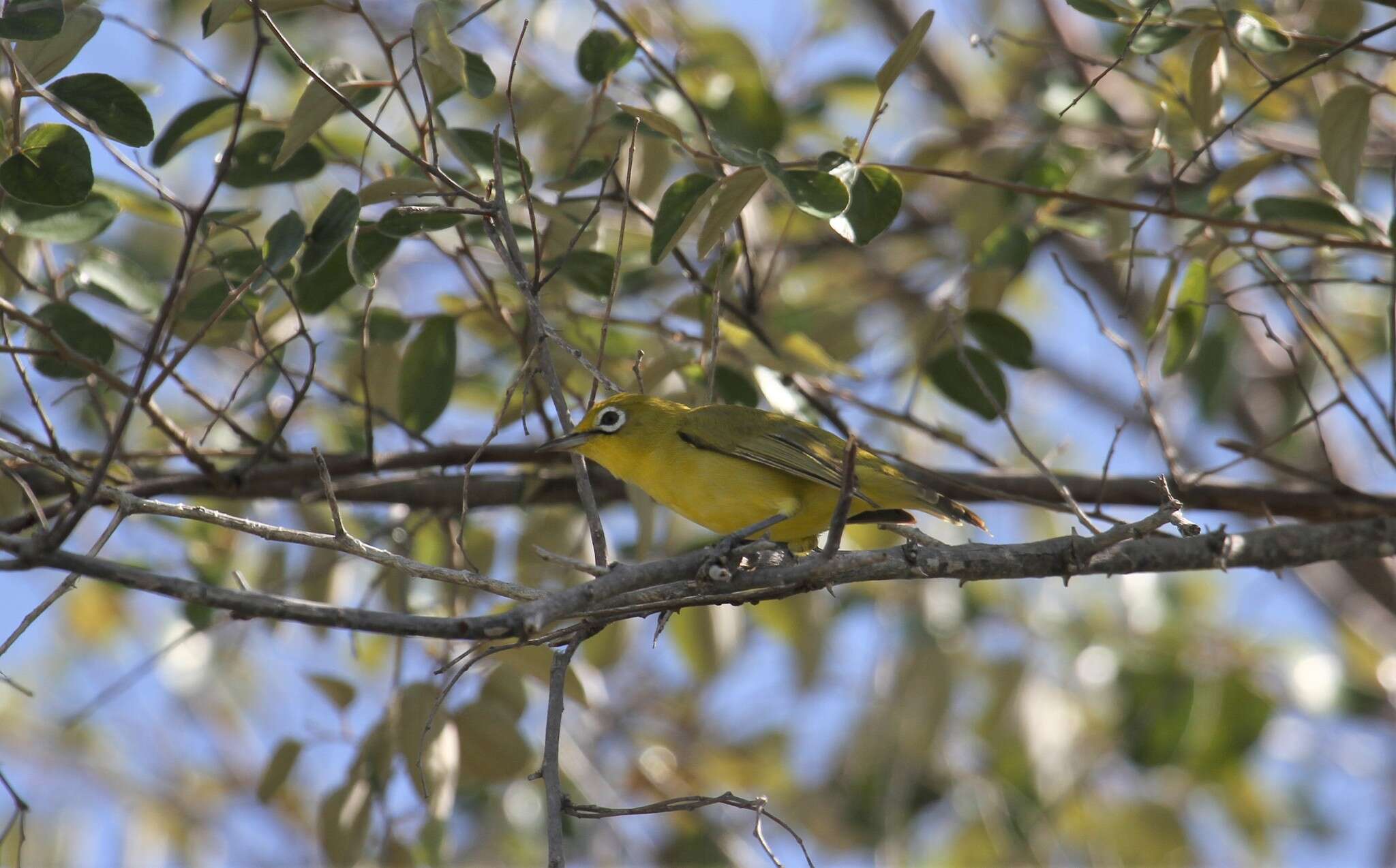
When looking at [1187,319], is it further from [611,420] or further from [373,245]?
[373,245]

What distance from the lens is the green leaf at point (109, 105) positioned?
9.61ft

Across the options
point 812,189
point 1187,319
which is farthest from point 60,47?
point 1187,319

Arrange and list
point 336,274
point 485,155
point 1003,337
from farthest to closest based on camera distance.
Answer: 1. point 1003,337
2. point 336,274
3. point 485,155

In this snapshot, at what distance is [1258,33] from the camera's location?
10.3ft

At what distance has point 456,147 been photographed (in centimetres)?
322

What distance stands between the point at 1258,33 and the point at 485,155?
209 centimetres

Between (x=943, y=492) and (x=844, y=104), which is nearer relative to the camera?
(x=943, y=492)

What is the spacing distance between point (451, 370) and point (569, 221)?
2.59 feet

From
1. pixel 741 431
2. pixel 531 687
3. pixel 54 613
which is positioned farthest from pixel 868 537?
pixel 54 613

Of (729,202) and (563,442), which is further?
(563,442)

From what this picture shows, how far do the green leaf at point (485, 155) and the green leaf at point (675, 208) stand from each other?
38 centimetres

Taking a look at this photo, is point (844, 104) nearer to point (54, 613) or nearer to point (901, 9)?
point (901, 9)

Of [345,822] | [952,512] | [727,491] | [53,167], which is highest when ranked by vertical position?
[53,167]

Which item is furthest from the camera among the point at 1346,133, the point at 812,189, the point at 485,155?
the point at 485,155
